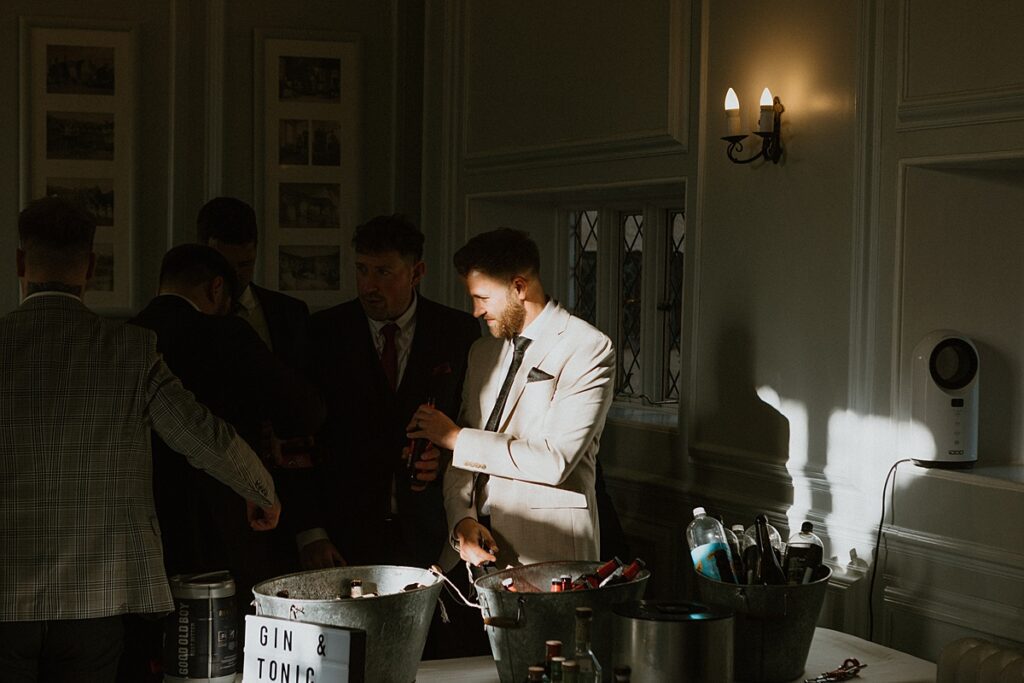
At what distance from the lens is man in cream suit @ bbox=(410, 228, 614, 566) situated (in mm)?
2740

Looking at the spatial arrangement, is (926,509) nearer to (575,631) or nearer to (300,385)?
(575,631)

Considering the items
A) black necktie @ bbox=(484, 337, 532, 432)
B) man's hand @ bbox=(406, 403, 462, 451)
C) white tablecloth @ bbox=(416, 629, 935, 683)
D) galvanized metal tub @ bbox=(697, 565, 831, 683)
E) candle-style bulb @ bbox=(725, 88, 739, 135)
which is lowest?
white tablecloth @ bbox=(416, 629, 935, 683)

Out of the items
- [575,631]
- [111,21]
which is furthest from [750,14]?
[111,21]

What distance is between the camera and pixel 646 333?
4539 millimetres

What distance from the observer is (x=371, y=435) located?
3363 millimetres

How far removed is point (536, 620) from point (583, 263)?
295 cm

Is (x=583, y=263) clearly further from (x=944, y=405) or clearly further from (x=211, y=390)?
(x=211, y=390)

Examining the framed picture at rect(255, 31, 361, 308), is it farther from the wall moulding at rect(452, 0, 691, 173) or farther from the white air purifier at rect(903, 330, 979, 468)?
the white air purifier at rect(903, 330, 979, 468)

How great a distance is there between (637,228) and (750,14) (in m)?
1.26

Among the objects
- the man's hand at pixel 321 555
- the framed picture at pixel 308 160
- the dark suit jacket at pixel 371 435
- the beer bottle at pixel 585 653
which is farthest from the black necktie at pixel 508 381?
the framed picture at pixel 308 160

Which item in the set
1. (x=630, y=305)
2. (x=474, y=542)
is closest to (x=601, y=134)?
(x=630, y=305)

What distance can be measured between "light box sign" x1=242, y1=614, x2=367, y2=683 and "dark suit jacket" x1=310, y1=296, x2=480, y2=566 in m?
1.38

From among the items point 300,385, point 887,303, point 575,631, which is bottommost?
point 575,631

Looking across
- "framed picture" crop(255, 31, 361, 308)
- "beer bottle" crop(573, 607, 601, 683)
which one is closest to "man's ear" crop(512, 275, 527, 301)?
"beer bottle" crop(573, 607, 601, 683)
